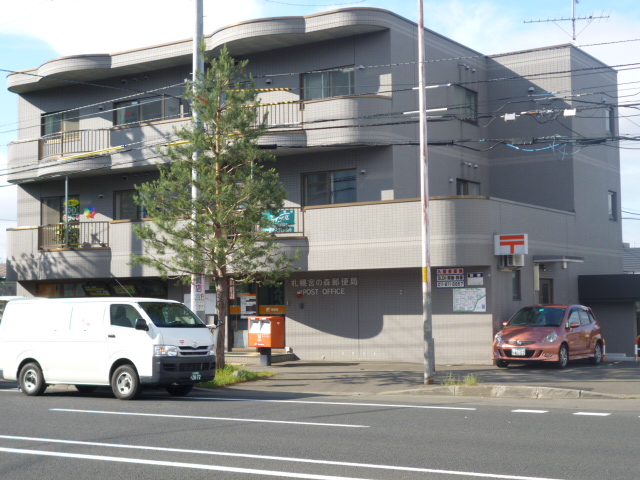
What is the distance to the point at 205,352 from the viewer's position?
52.3 ft

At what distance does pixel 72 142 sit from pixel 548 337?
17578 mm

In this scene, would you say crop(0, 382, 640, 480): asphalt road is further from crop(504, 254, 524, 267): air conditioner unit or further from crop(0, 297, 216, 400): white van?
crop(504, 254, 524, 267): air conditioner unit

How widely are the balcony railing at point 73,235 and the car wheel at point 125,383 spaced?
39.1 feet

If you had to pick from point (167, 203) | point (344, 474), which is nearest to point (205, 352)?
point (167, 203)

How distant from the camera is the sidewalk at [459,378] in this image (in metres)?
15.7

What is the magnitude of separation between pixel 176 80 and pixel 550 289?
14.0m

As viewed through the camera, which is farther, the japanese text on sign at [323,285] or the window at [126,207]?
the window at [126,207]

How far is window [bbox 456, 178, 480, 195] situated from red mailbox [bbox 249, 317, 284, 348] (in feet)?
26.5

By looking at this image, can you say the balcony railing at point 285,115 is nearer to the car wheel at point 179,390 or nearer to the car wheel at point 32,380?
the car wheel at point 179,390

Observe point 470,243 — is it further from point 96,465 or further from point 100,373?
point 96,465

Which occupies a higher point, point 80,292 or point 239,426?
point 80,292

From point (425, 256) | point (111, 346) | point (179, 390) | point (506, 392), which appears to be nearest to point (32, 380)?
point (111, 346)

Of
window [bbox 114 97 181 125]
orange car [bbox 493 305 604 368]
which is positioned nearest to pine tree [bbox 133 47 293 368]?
orange car [bbox 493 305 604 368]

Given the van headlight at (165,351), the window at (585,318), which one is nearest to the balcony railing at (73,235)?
the van headlight at (165,351)
